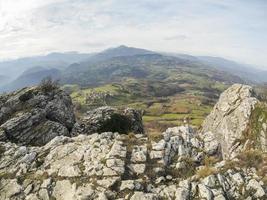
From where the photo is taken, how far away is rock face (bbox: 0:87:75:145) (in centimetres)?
4994

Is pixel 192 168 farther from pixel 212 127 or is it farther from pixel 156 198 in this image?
pixel 212 127

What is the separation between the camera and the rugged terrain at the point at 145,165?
3141 cm

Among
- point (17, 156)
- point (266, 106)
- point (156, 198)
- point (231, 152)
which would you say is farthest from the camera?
point (266, 106)

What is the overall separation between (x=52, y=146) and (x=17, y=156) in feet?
12.4

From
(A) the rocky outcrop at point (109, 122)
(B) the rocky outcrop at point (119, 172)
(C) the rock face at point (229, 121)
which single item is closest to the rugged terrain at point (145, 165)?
(B) the rocky outcrop at point (119, 172)

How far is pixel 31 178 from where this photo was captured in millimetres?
34531

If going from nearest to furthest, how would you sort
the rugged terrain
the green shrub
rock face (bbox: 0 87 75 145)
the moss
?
the rugged terrain → the moss → rock face (bbox: 0 87 75 145) → the green shrub

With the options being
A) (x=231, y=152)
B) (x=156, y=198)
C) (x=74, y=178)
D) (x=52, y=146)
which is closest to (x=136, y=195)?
(x=156, y=198)

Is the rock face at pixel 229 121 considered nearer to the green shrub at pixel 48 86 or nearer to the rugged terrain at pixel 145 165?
the rugged terrain at pixel 145 165

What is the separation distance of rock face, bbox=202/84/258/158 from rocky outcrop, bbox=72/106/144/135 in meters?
12.5

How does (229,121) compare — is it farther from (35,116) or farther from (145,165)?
(35,116)

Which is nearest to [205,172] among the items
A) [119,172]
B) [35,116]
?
[119,172]

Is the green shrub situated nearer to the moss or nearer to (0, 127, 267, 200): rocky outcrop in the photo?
(0, 127, 267, 200): rocky outcrop

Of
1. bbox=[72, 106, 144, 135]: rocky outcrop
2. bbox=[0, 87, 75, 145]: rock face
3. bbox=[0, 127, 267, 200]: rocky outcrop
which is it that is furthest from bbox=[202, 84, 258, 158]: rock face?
bbox=[0, 87, 75, 145]: rock face
